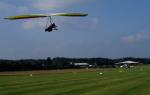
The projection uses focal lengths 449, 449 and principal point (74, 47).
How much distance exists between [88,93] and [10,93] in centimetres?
487

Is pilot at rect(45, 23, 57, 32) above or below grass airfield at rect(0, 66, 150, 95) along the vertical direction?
above

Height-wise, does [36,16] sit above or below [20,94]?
above

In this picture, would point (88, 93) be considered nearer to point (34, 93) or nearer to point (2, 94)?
point (34, 93)

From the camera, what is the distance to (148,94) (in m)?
26.9

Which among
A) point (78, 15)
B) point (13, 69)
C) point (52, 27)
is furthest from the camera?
point (13, 69)

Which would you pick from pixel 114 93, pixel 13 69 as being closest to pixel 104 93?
pixel 114 93

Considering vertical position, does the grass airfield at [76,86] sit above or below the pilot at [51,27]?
below

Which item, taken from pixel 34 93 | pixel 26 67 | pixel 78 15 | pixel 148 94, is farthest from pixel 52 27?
pixel 26 67

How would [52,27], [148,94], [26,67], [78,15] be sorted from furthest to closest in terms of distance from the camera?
1. [26,67]
2. [52,27]
3. [78,15]
4. [148,94]

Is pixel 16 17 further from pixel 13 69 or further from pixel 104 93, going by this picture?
pixel 13 69

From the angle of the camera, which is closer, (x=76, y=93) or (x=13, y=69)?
(x=76, y=93)

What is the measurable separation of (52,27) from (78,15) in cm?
334

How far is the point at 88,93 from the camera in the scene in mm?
28188

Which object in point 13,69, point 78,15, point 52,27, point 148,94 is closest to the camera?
point 148,94
